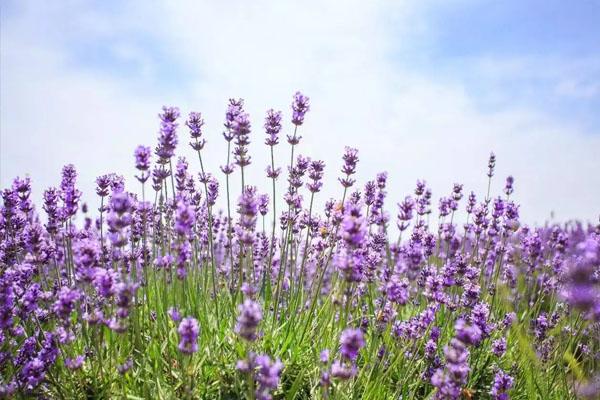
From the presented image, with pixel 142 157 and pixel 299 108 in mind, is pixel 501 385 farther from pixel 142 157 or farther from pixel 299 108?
pixel 142 157

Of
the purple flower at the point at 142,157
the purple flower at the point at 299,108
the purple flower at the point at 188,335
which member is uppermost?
the purple flower at the point at 299,108

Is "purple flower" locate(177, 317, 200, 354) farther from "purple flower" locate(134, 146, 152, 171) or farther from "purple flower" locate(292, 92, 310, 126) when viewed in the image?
"purple flower" locate(292, 92, 310, 126)

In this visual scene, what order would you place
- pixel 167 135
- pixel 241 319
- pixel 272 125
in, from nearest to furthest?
pixel 241 319 → pixel 167 135 → pixel 272 125

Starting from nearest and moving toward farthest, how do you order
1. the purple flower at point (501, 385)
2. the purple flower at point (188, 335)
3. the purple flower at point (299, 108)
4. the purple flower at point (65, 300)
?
the purple flower at point (188, 335) → the purple flower at point (65, 300) → the purple flower at point (501, 385) → the purple flower at point (299, 108)

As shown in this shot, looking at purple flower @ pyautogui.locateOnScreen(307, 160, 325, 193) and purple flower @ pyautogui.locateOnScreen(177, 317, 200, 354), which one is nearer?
purple flower @ pyautogui.locateOnScreen(177, 317, 200, 354)

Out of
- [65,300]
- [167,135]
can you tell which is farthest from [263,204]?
[65,300]

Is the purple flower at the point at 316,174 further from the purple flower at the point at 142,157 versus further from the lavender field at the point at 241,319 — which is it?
the purple flower at the point at 142,157

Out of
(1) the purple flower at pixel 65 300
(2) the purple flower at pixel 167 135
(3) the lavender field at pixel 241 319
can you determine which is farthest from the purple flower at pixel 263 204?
(1) the purple flower at pixel 65 300

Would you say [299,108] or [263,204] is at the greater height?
[299,108]

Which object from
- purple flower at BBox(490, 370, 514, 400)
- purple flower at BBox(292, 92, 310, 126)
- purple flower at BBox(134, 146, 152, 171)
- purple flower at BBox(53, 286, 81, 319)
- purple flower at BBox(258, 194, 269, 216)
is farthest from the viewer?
purple flower at BBox(258, 194, 269, 216)

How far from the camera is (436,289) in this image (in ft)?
15.1

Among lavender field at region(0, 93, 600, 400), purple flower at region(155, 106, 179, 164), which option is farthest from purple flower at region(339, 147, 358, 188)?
purple flower at region(155, 106, 179, 164)

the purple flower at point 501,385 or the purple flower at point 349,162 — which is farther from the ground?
the purple flower at point 349,162

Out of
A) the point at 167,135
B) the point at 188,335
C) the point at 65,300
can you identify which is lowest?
the point at 188,335
